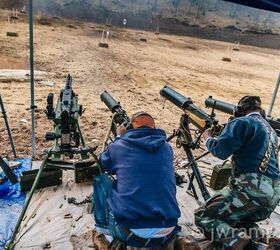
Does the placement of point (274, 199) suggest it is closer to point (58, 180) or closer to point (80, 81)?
point (58, 180)

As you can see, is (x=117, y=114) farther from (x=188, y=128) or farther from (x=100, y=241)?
(x=100, y=241)

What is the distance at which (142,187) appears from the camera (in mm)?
2590

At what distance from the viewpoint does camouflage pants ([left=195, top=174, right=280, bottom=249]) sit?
122 inches

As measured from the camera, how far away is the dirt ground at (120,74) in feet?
24.9

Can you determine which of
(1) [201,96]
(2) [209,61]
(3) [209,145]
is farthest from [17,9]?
(3) [209,145]

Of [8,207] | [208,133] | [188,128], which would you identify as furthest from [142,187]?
[8,207]

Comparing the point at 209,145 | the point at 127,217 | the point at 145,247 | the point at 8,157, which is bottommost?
the point at 8,157

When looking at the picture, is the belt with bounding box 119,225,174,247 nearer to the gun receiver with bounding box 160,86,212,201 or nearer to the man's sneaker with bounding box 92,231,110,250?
the man's sneaker with bounding box 92,231,110,250

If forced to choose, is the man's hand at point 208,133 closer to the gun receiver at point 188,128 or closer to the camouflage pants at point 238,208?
the gun receiver at point 188,128

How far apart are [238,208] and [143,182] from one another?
42.6 inches

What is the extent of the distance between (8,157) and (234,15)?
42340 millimetres

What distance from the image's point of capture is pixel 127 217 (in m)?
2.64

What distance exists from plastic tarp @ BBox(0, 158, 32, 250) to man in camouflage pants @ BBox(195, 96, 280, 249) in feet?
6.13

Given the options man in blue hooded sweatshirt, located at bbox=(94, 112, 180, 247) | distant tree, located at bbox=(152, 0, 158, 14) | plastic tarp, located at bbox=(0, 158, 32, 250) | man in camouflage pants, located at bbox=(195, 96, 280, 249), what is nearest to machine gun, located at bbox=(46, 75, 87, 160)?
man in blue hooded sweatshirt, located at bbox=(94, 112, 180, 247)
